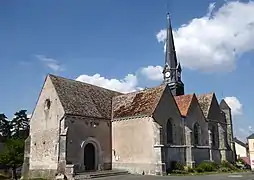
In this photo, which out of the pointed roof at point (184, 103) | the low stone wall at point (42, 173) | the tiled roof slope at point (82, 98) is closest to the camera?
the low stone wall at point (42, 173)

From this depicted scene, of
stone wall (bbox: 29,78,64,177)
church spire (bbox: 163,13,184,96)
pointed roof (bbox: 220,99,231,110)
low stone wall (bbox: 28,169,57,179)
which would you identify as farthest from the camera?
pointed roof (bbox: 220,99,231,110)

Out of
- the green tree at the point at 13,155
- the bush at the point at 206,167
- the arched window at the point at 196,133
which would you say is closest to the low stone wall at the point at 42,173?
the green tree at the point at 13,155

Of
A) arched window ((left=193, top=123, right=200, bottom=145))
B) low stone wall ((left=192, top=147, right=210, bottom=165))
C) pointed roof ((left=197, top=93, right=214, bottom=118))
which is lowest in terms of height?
low stone wall ((left=192, top=147, right=210, bottom=165))

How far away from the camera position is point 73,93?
32.7 meters

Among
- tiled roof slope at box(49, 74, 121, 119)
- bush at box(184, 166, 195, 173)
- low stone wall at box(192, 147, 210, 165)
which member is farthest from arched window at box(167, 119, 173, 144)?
tiled roof slope at box(49, 74, 121, 119)

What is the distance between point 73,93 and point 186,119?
14.0m

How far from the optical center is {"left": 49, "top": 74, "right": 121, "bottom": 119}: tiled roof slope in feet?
101

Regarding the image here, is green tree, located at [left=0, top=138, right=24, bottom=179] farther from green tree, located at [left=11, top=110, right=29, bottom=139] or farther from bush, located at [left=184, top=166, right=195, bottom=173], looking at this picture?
green tree, located at [left=11, top=110, right=29, bottom=139]

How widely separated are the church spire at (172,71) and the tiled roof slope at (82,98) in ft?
41.4

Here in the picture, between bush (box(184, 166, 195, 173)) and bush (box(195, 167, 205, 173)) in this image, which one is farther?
bush (box(195, 167, 205, 173))

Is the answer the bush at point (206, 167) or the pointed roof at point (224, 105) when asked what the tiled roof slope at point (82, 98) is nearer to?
the bush at point (206, 167)

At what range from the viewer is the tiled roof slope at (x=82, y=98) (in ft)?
101

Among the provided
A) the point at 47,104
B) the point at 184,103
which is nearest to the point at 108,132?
the point at 47,104

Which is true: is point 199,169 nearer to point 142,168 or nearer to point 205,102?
point 142,168
